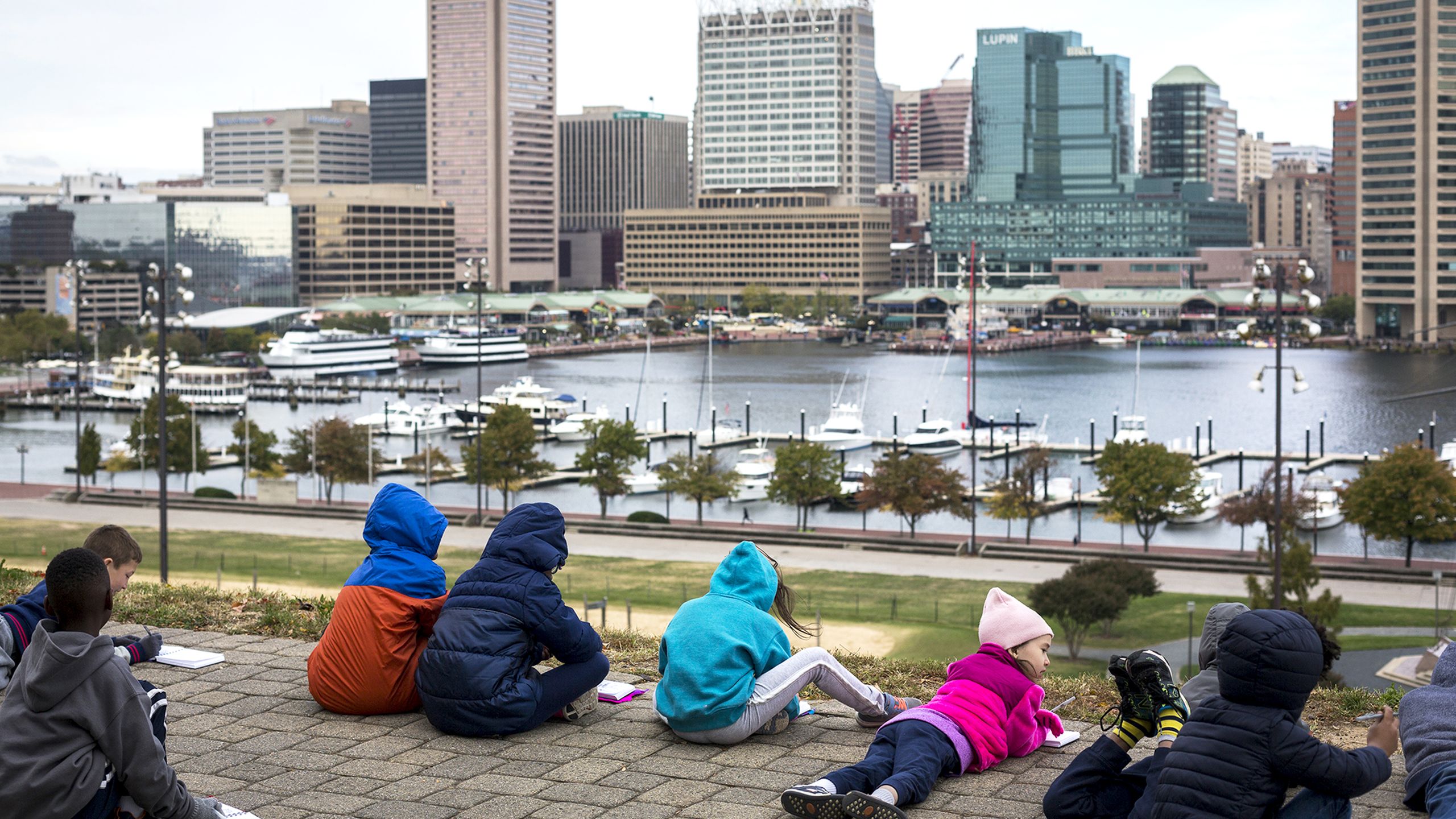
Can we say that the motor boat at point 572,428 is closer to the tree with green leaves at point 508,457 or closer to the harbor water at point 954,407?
the harbor water at point 954,407

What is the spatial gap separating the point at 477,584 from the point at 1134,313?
17188 centimetres

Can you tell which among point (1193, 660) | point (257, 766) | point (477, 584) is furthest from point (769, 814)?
point (1193, 660)

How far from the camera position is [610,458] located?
5203 cm

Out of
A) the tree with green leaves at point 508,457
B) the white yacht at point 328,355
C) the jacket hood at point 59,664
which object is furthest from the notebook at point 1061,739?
the white yacht at point 328,355

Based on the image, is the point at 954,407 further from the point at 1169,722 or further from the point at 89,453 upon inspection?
the point at 1169,722

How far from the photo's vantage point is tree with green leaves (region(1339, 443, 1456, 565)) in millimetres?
40500

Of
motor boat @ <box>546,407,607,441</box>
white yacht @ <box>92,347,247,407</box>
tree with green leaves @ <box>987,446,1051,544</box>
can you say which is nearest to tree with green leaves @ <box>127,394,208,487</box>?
motor boat @ <box>546,407,607,441</box>

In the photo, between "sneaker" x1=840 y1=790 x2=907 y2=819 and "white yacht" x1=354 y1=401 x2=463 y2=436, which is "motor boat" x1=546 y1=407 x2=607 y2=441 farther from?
"sneaker" x1=840 y1=790 x2=907 y2=819

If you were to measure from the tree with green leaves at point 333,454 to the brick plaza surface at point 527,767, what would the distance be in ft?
150

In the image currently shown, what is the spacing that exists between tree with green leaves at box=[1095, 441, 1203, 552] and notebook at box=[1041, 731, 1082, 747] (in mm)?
36069

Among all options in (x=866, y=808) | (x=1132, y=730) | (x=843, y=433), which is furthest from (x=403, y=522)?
(x=843, y=433)

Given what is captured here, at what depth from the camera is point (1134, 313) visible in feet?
567

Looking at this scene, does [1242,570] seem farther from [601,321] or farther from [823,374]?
[601,321]

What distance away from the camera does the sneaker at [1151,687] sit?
6512 mm
